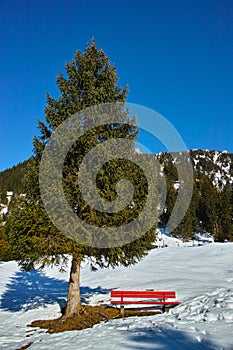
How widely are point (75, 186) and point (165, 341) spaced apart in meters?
6.65

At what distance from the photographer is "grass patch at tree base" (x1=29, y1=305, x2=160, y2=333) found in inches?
467

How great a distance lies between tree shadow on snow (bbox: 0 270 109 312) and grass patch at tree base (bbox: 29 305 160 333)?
2.96 metres

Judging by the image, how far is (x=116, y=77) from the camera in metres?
14.8

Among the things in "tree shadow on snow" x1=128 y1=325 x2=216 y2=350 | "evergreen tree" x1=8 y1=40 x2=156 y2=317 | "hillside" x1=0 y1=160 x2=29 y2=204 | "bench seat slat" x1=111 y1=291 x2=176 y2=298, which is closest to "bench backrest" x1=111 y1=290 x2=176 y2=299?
"bench seat slat" x1=111 y1=291 x2=176 y2=298

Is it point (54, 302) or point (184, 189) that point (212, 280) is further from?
point (184, 189)

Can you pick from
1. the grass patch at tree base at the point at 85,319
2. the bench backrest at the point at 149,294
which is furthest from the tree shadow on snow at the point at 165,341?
the bench backrest at the point at 149,294

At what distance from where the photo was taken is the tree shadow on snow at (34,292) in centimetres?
1806

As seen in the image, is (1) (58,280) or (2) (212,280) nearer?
(2) (212,280)

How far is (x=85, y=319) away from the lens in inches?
494

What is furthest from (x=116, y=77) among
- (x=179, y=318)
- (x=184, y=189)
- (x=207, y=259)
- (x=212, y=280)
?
(x=184, y=189)

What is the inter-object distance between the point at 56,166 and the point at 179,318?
24.5ft

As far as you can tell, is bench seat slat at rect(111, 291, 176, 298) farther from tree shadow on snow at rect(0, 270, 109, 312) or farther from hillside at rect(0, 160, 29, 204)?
hillside at rect(0, 160, 29, 204)

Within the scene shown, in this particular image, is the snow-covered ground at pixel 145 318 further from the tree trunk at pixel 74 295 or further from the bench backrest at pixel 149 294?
the tree trunk at pixel 74 295

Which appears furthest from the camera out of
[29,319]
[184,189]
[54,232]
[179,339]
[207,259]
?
[184,189]
